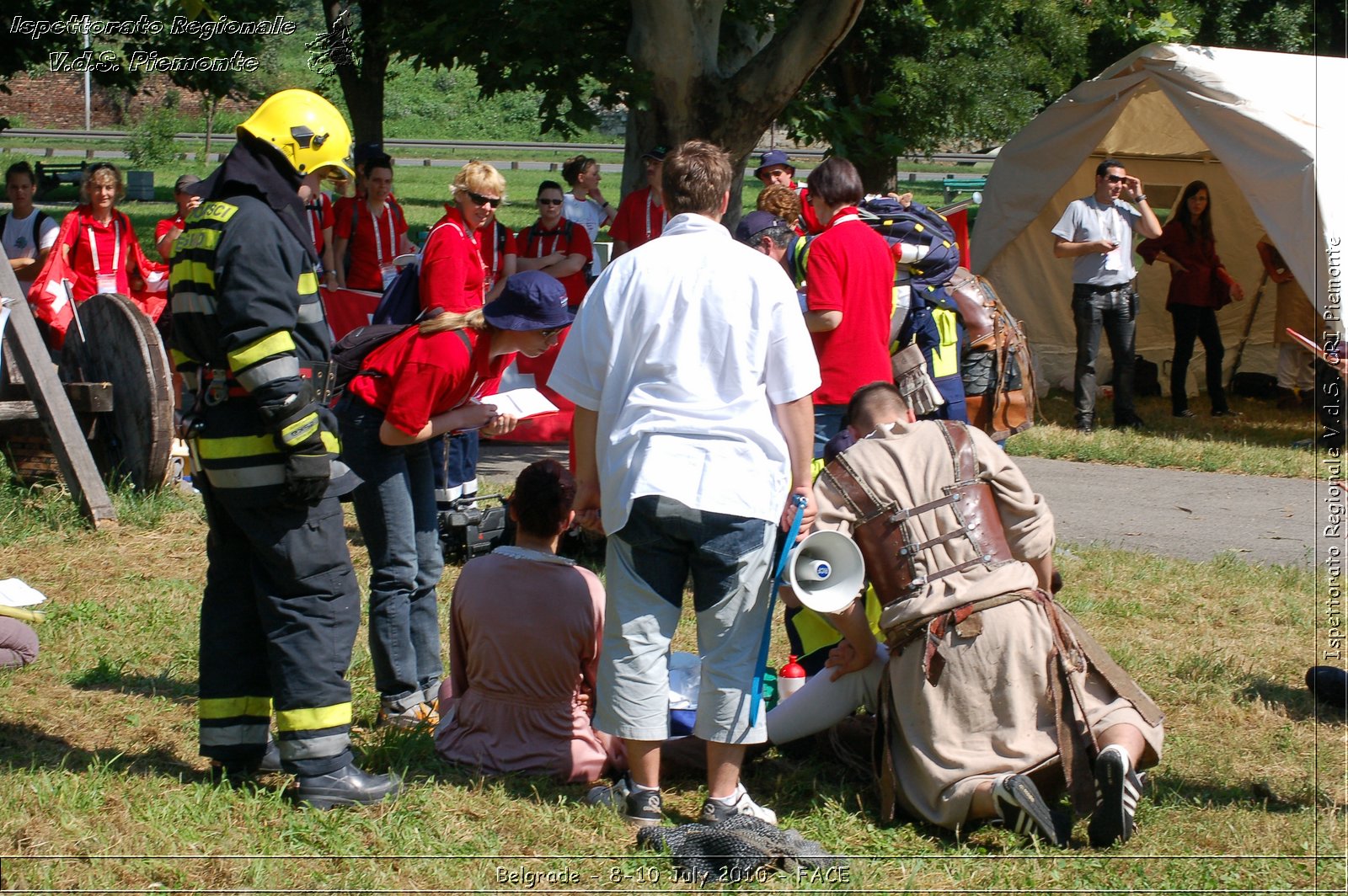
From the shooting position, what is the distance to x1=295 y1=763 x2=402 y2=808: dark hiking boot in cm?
396

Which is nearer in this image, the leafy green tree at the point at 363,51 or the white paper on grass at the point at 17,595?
the white paper on grass at the point at 17,595

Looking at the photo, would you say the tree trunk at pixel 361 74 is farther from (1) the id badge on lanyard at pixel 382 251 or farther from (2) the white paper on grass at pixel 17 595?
(2) the white paper on grass at pixel 17 595

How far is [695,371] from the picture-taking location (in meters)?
3.72

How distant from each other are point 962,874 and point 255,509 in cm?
223

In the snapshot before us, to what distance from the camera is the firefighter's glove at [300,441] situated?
3691mm

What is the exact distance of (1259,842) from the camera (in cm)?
394

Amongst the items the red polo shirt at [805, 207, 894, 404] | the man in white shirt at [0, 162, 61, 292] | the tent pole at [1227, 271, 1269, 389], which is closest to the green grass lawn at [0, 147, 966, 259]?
the man in white shirt at [0, 162, 61, 292]

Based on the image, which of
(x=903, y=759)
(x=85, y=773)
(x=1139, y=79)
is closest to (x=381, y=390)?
(x=85, y=773)

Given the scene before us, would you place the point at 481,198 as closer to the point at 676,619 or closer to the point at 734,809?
the point at 676,619

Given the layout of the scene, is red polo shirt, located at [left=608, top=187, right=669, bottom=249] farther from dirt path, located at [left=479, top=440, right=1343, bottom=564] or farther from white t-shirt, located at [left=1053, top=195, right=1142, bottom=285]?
white t-shirt, located at [left=1053, top=195, right=1142, bottom=285]

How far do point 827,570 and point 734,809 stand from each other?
738 mm

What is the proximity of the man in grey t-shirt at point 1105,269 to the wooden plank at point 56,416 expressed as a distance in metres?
7.13

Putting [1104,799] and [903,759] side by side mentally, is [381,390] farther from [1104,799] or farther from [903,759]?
[1104,799]

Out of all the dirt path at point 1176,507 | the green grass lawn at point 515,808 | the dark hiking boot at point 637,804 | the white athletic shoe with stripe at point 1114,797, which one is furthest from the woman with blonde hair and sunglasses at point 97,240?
the white athletic shoe with stripe at point 1114,797
